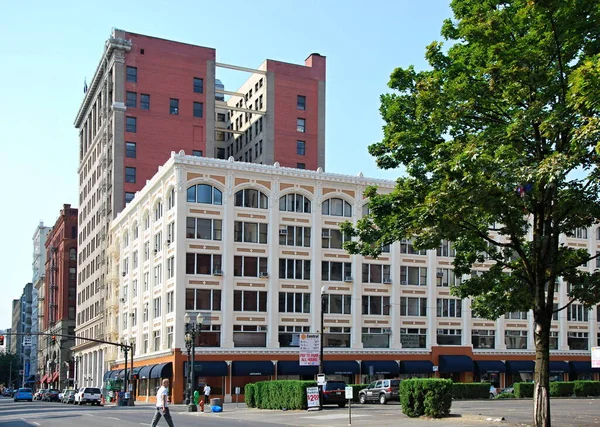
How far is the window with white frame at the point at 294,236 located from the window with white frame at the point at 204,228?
5589mm

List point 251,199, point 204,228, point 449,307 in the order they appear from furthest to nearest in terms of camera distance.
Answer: point 449,307 → point 251,199 → point 204,228

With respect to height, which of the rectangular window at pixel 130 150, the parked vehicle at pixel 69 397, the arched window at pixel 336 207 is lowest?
the parked vehicle at pixel 69 397

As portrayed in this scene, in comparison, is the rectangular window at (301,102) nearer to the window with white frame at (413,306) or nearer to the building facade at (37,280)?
the window with white frame at (413,306)

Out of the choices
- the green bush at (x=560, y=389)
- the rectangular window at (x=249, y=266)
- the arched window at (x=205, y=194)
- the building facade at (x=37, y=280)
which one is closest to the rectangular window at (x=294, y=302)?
the rectangular window at (x=249, y=266)

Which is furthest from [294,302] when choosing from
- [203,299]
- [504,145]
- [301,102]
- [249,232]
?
[504,145]

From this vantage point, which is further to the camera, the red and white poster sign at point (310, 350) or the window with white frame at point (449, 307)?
the window with white frame at point (449, 307)

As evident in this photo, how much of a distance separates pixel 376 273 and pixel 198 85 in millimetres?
34484

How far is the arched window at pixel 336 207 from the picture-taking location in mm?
72562

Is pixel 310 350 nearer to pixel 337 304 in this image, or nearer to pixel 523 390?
pixel 523 390

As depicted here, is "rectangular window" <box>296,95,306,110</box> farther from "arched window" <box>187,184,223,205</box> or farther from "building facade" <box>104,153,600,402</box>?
"arched window" <box>187,184,223,205</box>

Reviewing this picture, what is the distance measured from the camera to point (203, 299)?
219 feet

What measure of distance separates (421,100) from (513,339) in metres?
57.7

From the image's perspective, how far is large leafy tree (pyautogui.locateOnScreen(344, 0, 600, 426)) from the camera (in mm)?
22938

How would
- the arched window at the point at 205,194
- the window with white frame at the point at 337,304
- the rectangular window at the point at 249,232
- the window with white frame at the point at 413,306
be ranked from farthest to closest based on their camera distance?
1. the window with white frame at the point at 413,306
2. the window with white frame at the point at 337,304
3. the rectangular window at the point at 249,232
4. the arched window at the point at 205,194
